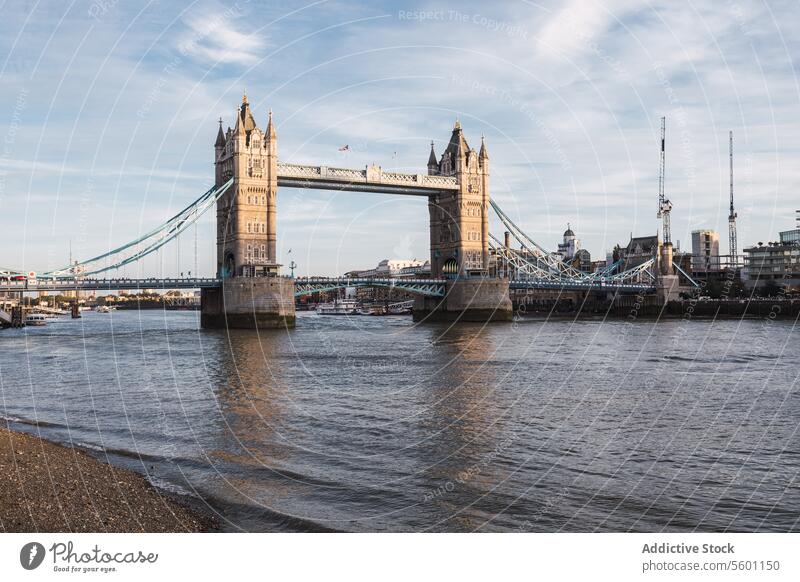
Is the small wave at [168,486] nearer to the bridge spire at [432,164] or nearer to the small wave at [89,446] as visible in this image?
the small wave at [89,446]

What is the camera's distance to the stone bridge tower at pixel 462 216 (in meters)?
77.2

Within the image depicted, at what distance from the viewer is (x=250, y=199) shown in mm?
→ 62562

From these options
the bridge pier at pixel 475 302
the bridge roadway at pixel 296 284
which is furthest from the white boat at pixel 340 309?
the bridge roadway at pixel 296 284

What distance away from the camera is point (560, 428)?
18.4 meters

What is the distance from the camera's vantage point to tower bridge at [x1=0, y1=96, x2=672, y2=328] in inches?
2276

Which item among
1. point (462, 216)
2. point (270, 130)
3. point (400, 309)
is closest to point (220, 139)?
point (270, 130)

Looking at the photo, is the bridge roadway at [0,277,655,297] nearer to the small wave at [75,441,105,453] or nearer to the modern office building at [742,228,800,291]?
the modern office building at [742,228,800,291]

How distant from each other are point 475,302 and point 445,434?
54280 millimetres

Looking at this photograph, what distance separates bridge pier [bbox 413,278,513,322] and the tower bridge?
9cm

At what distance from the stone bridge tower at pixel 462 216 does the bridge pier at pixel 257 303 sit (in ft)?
74.0

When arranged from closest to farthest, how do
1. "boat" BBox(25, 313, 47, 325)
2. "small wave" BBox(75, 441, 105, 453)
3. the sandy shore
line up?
the sandy shore < "small wave" BBox(75, 441, 105, 453) < "boat" BBox(25, 313, 47, 325)
